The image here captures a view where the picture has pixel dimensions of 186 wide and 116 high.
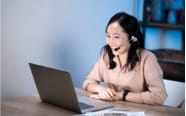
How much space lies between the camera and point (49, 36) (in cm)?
234

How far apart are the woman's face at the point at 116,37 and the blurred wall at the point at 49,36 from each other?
1.43 ft

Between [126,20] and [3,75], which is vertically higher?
[126,20]

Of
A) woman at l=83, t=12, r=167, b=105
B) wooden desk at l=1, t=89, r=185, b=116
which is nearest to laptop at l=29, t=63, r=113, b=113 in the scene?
wooden desk at l=1, t=89, r=185, b=116

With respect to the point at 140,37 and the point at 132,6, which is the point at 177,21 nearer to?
the point at 132,6

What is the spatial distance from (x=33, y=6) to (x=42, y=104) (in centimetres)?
67

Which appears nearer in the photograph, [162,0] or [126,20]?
[126,20]

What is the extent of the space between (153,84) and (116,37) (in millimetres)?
355

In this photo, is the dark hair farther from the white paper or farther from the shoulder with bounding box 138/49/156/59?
the white paper

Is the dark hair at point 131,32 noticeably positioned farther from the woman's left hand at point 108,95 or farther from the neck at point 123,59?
the woman's left hand at point 108,95

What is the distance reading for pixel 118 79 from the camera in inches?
84.7

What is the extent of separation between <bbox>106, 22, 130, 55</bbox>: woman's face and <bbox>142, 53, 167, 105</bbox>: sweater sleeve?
0.17 m

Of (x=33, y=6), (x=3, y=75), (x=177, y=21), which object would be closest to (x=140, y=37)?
(x=33, y=6)

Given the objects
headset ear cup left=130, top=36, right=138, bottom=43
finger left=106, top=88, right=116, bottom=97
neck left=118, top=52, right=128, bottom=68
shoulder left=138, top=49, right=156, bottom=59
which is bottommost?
finger left=106, top=88, right=116, bottom=97

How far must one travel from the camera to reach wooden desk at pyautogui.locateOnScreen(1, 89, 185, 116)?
1714 mm
